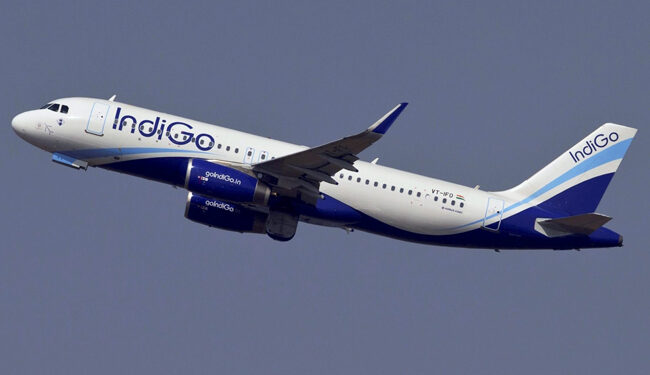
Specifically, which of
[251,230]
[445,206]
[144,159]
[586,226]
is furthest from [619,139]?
[144,159]

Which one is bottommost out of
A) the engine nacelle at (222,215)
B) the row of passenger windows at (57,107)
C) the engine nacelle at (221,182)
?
the engine nacelle at (222,215)

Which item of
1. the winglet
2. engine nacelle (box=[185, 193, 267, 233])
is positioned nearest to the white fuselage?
engine nacelle (box=[185, 193, 267, 233])

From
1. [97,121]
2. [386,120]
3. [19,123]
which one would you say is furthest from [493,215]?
[19,123]

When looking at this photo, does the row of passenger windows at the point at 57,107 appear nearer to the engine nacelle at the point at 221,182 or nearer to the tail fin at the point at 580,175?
the engine nacelle at the point at 221,182

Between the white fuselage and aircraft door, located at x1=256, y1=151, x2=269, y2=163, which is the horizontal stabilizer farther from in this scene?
aircraft door, located at x1=256, y1=151, x2=269, y2=163

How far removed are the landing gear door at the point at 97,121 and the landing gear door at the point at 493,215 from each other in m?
21.0

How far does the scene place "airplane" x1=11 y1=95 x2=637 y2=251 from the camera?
188ft

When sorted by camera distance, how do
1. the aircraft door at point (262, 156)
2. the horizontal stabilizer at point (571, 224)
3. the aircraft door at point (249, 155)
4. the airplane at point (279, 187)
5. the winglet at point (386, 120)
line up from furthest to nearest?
the aircraft door at point (262, 156)
the aircraft door at point (249, 155)
the airplane at point (279, 187)
the horizontal stabilizer at point (571, 224)
the winglet at point (386, 120)

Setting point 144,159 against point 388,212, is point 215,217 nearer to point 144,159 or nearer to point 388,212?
point 144,159

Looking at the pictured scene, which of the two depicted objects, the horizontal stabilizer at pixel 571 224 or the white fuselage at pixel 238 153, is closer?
the horizontal stabilizer at pixel 571 224

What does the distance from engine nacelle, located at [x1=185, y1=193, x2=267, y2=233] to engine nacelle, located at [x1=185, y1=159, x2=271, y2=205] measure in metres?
3.78

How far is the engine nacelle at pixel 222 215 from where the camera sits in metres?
60.6

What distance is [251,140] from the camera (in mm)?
59000

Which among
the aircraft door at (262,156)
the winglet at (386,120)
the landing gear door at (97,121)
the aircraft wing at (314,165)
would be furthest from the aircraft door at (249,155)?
the winglet at (386,120)
